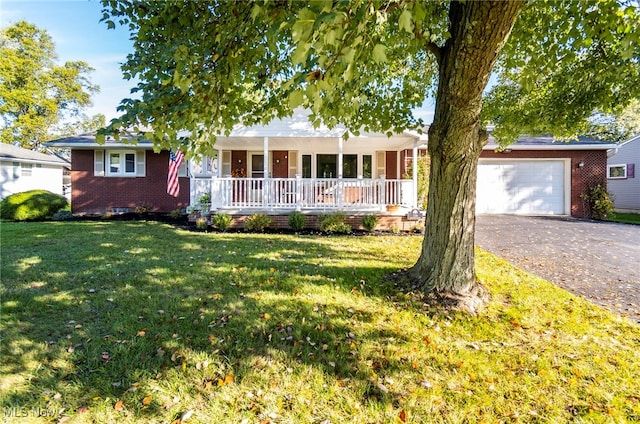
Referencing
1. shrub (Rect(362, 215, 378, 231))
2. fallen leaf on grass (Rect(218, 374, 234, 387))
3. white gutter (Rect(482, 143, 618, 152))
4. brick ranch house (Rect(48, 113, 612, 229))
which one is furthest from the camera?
white gutter (Rect(482, 143, 618, 152))

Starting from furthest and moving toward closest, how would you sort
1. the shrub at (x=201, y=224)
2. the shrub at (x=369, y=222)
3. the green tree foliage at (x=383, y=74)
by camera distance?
the shrub at (x=201, y=224)
the shrub at (x=369, y=222)
the green tree foliage at (x=383, y=74)

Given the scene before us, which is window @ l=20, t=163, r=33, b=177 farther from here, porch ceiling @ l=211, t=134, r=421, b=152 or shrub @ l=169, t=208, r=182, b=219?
Result: porch ceiling @ l=211, t=134, r=421, b=152

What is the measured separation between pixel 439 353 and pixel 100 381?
2.94 meters

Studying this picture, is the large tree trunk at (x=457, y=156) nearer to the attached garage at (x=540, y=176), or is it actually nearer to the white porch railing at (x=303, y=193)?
the white porch railing at (x=303, y=193)

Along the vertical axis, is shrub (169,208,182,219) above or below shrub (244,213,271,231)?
above

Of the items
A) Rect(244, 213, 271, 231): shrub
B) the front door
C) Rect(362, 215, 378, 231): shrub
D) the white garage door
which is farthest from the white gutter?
Rect(244, 213, 271, 231): shrub

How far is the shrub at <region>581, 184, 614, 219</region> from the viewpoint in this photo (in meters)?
14.0

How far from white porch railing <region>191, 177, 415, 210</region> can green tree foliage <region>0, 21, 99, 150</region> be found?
2890 cm

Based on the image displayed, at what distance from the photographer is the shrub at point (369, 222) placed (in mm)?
10633

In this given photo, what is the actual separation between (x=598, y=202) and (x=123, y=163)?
20.7 meters

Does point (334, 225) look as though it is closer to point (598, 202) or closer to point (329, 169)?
point (329, 169)

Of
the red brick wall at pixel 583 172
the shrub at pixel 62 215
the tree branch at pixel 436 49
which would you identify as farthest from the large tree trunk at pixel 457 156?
the shrub at pixel 62 215

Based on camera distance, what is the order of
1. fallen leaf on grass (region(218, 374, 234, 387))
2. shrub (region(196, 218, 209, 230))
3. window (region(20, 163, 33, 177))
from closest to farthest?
fallen leaf on grass (region(218, 374, 234, 387)) → shrub (region(196, 218, 209, 230)) → window (region(20, 163, 33, 177))

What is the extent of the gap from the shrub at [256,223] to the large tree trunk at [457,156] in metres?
6.58
